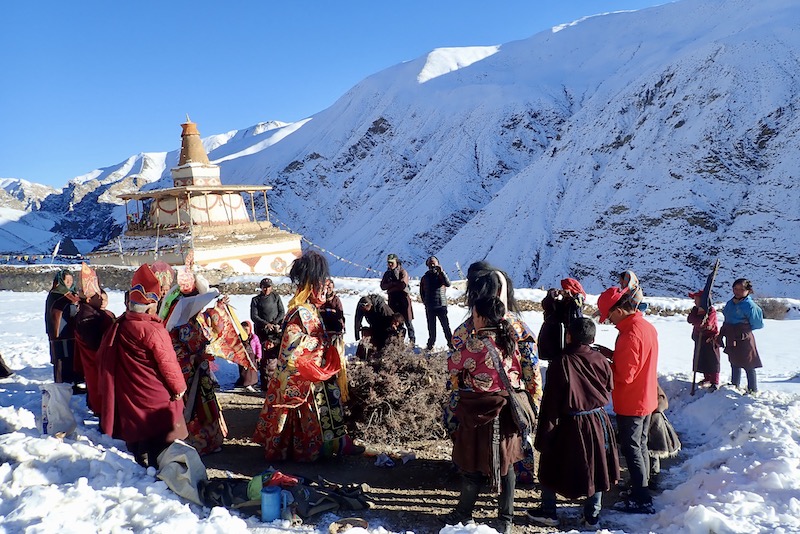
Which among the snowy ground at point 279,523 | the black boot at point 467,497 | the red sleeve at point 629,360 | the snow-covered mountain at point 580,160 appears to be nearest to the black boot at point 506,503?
the black boot at point 467,497

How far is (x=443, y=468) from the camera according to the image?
437 cm

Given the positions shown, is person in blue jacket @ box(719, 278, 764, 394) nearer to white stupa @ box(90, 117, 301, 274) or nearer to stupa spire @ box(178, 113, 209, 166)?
white stupa @ box(90, 117, 301, 274)

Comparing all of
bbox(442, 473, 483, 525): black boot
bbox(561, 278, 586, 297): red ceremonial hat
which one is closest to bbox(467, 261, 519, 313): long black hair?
bbox(561, 278, 586, 297): red ceremonial hat

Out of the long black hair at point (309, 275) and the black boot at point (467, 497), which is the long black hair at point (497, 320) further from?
the long black hair at point (309, 275)

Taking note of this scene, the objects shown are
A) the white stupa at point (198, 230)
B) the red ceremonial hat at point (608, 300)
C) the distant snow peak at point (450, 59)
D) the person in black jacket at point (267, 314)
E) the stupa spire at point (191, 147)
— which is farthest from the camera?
the distant snow peak at point (450, 59)

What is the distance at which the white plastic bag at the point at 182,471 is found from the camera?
10.6ft

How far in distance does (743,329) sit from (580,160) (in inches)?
1399

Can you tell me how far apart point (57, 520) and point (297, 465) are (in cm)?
189

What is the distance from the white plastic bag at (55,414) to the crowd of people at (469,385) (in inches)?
10.6

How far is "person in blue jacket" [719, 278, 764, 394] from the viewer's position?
5.65 metres

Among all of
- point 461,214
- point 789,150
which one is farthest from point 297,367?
point 461,214

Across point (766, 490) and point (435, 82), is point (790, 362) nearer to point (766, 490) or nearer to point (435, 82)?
point (766, 490)

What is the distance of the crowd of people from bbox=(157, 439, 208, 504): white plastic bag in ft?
1.16

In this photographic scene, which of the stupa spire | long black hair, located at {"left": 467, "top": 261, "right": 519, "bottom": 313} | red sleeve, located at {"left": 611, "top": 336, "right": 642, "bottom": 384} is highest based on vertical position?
the stupa spire
